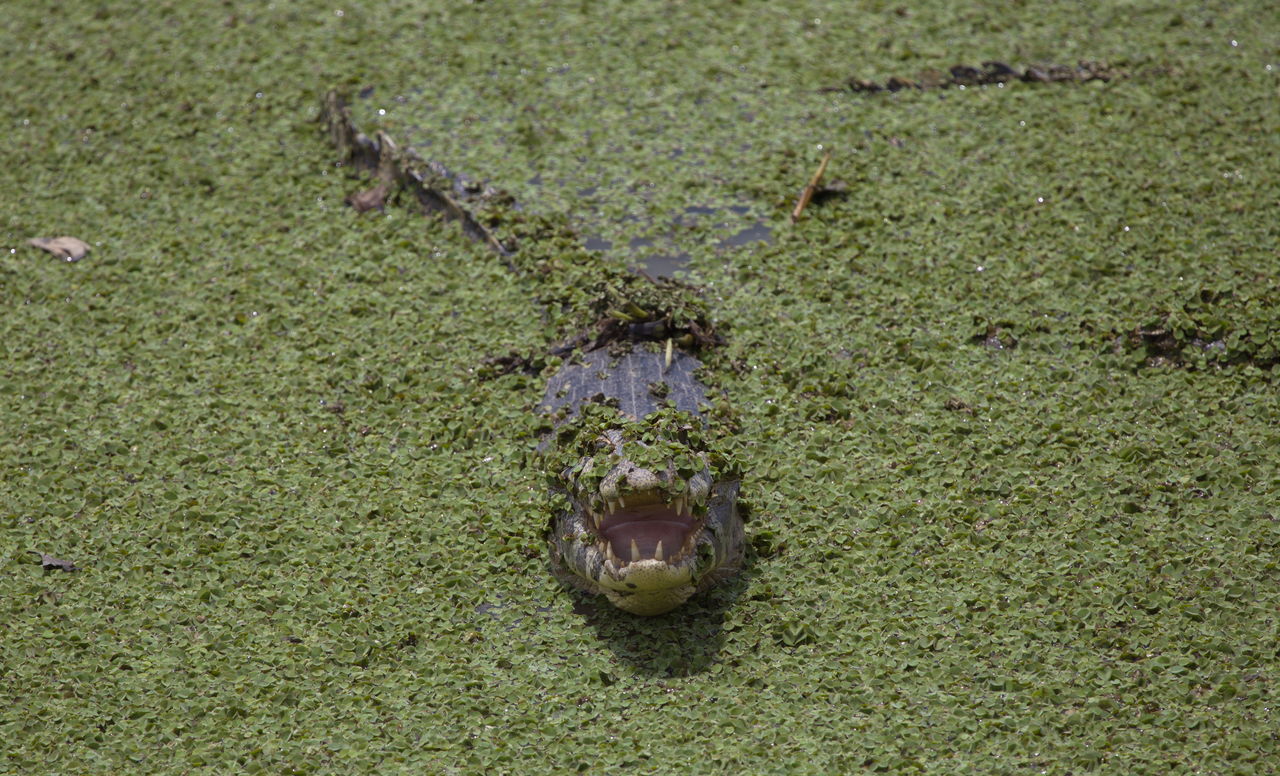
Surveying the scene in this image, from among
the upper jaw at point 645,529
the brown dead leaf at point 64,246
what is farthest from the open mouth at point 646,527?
the brown dead leaf at point 64,246

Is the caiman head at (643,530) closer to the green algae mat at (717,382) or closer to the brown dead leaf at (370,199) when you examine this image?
the green algae mat at (717,382)

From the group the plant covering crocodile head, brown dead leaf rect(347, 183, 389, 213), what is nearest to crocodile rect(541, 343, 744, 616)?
the plant covering crocodile head

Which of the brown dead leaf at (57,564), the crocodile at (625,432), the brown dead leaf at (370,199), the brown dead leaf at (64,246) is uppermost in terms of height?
the crocodile at (625,432)

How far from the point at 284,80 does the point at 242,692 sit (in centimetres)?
342

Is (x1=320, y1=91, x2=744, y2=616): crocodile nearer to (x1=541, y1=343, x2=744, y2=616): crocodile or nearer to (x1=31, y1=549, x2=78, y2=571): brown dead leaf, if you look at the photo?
(x1=541, y1=343, x2=744, y2=616): crocodile

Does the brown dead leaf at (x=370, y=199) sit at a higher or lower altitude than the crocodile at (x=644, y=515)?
lower

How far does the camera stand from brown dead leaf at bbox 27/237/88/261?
4699mm

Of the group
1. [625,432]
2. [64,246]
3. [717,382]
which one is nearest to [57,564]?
[625,432]

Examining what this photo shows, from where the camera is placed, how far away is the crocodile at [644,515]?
2.99 m

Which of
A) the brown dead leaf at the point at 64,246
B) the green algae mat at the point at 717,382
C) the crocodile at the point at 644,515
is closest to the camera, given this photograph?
the green algae mat at the point at 717,382

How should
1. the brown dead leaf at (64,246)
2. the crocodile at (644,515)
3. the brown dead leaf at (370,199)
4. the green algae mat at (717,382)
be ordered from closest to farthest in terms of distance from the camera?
the green algae mat at (717,382) → the crocodile at (644,515) → the brown dead leaf at (64,246) → the brown dead leaf at (370,199)

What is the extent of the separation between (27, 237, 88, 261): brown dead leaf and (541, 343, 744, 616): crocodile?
2.49 meters

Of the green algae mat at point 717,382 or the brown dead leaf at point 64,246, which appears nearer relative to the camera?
the green algae mat at point 717,382

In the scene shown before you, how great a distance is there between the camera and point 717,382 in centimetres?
389
